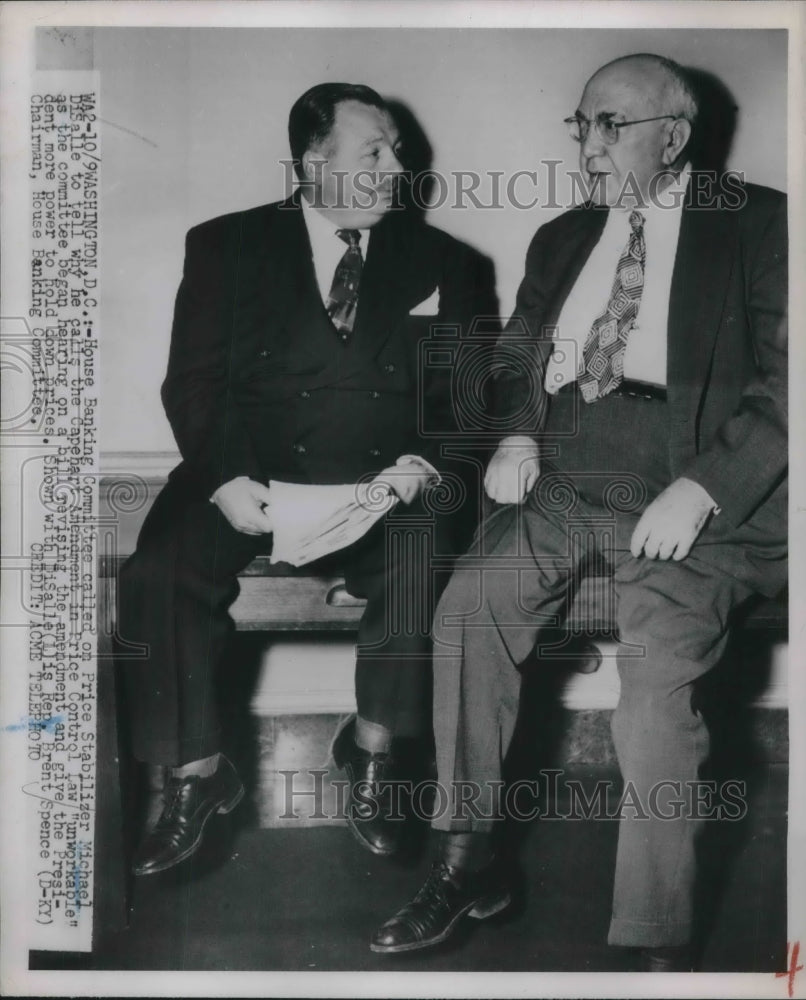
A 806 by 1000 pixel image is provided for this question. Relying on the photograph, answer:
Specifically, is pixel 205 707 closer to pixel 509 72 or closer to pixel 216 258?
pixel 216 258

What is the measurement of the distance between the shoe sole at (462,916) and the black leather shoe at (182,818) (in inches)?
15.5

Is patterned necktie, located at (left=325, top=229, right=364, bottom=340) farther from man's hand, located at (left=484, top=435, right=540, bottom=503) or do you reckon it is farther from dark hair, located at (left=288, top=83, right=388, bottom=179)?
man's hand, located at (left=484, top=435, right=540, bottom=503)

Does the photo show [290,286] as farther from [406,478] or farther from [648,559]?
[648,559]

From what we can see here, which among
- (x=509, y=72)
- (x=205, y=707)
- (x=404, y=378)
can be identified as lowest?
(x=205, y=707)

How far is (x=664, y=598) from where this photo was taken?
1745 millimetres

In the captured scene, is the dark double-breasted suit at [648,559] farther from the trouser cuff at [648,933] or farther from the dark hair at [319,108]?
the dark hair at [319,108]

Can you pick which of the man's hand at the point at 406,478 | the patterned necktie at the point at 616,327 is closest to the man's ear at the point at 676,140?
the patterned necktie at the point at 616,327

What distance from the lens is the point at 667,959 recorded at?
1.78 metres

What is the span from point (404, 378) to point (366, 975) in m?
1.13

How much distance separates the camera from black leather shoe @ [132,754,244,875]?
180cm

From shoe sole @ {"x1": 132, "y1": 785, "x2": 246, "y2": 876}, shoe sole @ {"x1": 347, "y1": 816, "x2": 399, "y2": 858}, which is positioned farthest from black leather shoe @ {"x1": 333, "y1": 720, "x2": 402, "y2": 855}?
shoe sole @ {"x1": 132, "y1": 785, "x2": 246, "y2": 876}

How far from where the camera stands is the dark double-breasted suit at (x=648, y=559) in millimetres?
1749

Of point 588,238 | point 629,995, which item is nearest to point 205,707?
point 629,995

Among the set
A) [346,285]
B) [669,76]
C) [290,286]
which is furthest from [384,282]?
[669,76]
